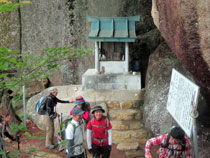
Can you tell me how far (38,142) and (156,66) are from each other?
4509 mm

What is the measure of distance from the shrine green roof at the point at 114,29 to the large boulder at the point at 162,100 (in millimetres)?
1249

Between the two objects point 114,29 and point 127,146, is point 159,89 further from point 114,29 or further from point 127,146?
point 114,29

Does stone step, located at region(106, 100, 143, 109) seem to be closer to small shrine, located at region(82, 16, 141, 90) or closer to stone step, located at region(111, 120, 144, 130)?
stone step, located at region(111, 120, 144, 130)

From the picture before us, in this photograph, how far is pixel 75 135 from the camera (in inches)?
161

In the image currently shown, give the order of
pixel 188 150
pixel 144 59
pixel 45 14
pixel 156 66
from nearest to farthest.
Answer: pixel 188 150
pixel 156 66
pixel 144 59
pixel 45 14

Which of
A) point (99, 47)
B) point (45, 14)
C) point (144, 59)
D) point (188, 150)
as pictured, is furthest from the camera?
point (45, 14)

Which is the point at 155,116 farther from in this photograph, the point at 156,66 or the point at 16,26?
the point at 16,26

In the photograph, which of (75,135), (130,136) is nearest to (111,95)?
(130,136)

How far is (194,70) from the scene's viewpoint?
3971 millimetres

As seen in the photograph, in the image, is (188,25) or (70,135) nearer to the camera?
(188,25)

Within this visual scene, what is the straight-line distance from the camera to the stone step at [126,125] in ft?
23.4

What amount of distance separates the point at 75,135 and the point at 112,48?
561 cm

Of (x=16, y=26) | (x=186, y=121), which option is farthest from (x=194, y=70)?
(x=16, y=26)

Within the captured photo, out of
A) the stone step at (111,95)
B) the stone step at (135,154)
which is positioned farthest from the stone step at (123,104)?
the stone step at (135,154)
